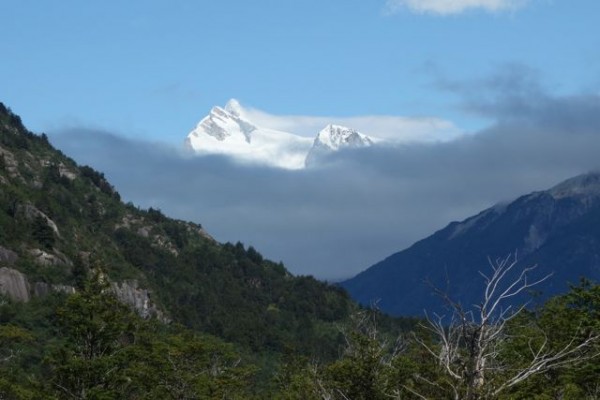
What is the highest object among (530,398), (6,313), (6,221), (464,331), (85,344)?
(6,221)

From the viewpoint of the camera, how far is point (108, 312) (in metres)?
66.4

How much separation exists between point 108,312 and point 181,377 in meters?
16.4

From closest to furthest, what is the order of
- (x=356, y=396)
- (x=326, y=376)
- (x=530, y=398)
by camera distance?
(x=530, y=398)
(x=356, y=396)
(x=326, y=376)

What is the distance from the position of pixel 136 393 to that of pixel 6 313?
73961 millimetres

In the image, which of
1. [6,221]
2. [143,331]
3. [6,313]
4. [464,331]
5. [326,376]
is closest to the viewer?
[464,331]

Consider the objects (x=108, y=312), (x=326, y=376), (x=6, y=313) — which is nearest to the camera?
(x=326, y=376)

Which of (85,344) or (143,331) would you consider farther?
(143,331)

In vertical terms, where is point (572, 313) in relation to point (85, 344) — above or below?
below

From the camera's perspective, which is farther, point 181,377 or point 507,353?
point 181,377

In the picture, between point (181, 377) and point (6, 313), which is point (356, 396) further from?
point (6, 313)

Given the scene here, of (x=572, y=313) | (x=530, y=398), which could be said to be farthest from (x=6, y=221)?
(x=530, y=398)

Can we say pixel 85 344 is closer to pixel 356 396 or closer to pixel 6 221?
pixel 356 396

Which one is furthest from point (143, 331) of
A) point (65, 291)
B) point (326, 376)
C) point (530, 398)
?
point (65, 291)

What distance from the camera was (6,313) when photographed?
15312cm
